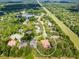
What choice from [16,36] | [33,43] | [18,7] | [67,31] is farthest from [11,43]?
[18,7]

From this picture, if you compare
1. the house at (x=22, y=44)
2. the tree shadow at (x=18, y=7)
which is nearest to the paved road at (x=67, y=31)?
the tree shadow at (x=18, y=7)

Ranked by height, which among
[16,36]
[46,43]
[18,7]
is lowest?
[46,43]

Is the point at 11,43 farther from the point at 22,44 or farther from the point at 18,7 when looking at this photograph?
the point at 18,7

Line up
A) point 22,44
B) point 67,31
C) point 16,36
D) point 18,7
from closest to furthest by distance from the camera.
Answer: point 22,44 → point 16,36 → point 67,31 → point 18,7

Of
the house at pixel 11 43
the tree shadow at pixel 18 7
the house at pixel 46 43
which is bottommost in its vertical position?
the house at pixel 46 43

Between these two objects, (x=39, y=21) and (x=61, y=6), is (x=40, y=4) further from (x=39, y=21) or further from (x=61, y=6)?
(x=39, y=21)

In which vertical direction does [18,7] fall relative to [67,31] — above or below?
above

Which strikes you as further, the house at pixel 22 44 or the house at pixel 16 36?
the house at pixel 16 36

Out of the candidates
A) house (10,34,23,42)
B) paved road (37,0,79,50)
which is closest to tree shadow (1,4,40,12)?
paved road (37,0,79,50)

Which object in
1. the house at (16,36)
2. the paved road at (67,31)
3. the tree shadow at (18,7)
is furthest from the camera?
the tree shadow at (18,7)

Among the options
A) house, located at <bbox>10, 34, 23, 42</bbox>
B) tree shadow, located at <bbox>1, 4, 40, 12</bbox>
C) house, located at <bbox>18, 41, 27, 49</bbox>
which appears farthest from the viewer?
tree shadow, located at <bbox>1, 4, 40, 12</bbox>

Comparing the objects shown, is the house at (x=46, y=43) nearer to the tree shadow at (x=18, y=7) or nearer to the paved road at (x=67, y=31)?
the paved road at (x=67, y=31)

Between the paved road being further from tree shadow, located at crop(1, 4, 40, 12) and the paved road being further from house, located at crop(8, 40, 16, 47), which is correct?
house, located at crop(8, 40, 16, 47)
